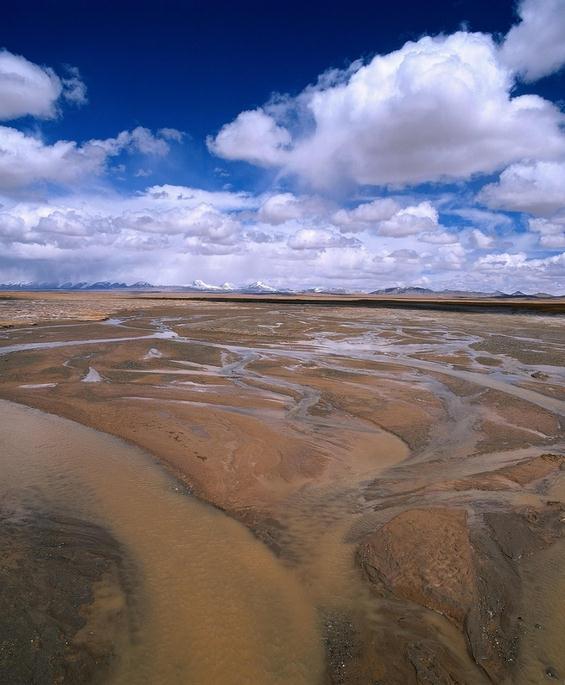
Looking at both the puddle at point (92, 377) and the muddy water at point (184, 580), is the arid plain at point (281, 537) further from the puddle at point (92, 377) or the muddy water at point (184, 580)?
the puddle at point (92, 377)

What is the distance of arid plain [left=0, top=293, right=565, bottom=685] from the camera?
402 centimetres

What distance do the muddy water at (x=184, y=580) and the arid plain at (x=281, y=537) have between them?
0.02 metres

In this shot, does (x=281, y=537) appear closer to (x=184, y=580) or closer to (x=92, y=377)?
(x=184, y=580)

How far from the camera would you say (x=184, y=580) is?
500 cm

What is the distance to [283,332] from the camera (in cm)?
3059

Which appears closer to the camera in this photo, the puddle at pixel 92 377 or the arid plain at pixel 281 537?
the arid plain at pixel 281 537

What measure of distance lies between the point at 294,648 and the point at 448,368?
1543 cm

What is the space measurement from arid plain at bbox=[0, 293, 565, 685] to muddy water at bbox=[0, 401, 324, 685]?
0.07ft

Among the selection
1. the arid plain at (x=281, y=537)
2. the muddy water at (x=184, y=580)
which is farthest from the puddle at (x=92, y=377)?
the muddy water at (x=184, y=580)

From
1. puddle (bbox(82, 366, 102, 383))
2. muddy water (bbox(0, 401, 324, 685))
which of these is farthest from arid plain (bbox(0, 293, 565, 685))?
puddle (bbox(82, 366, 102, 383))

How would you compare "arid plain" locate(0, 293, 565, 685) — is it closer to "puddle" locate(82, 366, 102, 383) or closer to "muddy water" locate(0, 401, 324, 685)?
"muddy water" locate(0, 401, 324, 685)

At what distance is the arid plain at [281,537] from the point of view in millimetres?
4020

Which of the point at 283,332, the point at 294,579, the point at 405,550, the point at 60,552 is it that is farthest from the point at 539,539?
the point at 283,332

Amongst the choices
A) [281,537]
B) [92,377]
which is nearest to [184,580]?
[281,537]
